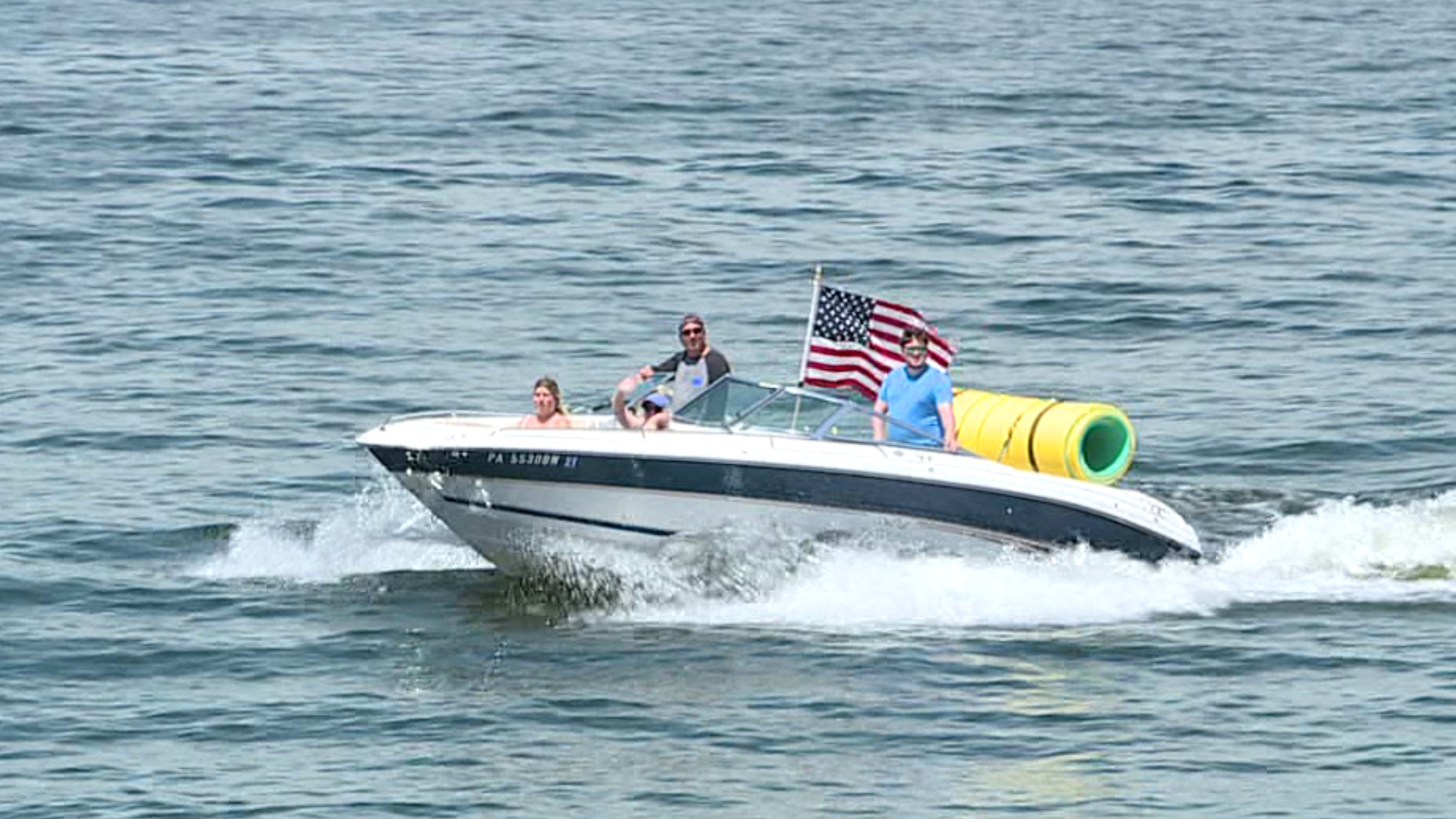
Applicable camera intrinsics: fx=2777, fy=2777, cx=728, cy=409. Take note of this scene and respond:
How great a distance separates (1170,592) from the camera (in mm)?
21266

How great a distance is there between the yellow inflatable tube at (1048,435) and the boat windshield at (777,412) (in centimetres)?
141

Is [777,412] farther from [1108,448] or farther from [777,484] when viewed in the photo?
[1108,448]

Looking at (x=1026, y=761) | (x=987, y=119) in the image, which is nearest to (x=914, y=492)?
(x=1026, y=761)

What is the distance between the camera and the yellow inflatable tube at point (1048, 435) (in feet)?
72.3

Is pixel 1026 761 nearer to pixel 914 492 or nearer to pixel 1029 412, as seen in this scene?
pixel 914 492

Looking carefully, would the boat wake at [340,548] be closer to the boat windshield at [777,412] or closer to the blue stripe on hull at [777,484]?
the blue stripe on hull at [777,484]

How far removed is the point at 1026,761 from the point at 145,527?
972 cm

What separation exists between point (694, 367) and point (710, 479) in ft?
3.86

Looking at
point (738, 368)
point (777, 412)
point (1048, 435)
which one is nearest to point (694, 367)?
point (777, 412)

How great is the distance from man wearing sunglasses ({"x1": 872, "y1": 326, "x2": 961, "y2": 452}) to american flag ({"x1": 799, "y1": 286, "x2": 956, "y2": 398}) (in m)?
0.59

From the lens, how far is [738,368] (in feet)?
101

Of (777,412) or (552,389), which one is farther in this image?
(777,412)

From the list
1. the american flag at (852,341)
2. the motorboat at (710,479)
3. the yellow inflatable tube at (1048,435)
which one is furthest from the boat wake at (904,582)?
the american flag at (852,341)

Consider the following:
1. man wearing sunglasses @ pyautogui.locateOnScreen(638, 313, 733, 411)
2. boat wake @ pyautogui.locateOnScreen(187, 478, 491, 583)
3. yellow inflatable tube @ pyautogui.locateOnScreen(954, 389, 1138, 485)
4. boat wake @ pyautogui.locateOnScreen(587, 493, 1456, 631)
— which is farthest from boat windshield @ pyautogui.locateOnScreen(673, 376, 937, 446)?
boat wake @ pyautogui.locateOnScreen(187, 478, 491, 583)
